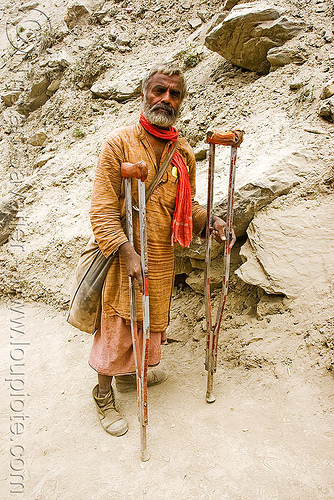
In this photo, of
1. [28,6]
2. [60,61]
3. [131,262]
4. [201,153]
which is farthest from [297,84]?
[28,6]

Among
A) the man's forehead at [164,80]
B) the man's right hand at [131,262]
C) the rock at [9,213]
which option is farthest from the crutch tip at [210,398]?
the rock at [9,213]

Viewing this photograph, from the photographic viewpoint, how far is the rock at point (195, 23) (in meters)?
6.32

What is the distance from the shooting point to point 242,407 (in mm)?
2500

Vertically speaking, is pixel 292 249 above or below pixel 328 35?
below

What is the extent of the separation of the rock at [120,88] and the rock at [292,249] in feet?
13.6

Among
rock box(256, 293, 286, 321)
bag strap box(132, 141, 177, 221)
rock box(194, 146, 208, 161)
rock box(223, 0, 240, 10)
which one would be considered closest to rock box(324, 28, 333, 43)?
rock box(223, 0, 240, 10)

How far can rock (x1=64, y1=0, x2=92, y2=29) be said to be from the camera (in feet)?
24.7

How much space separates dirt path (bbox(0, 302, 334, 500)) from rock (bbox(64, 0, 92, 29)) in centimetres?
757

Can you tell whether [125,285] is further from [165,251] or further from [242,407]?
[242,407]

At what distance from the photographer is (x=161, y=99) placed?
228 centimetres

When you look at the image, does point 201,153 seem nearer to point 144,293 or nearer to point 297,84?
point 297,84

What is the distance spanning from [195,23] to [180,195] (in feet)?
18.0

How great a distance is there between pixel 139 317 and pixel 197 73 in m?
4.40

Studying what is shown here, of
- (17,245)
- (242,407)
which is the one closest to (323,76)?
(242,407)
